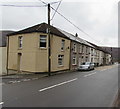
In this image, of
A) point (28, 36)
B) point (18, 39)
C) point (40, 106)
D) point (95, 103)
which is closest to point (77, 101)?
point (95, 103)

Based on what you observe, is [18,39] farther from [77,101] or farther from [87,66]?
[77,101]

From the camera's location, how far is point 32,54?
22.7 metres

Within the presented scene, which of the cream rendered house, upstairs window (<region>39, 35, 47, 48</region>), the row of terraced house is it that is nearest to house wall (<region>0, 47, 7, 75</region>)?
the row of terraced house

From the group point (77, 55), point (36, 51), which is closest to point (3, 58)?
point (36, 51)

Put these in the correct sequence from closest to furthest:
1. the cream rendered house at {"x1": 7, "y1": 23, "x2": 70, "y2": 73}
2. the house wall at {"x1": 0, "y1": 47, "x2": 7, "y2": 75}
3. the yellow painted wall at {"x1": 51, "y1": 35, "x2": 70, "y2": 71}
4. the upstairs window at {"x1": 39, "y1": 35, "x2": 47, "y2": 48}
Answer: the cream rendered house at {"x1": 7, "y1": 23, "x2": 70, "y2": 73}, the upstairs window at {"x1": 39, "y1": 35, "x2": 47, "y2": 48}, the yellow painted wall at {"x1": 51, "y1": 35, "x2": 70, "y2": 71}, the house wall at {"x1": 0, "y1": 47, "x2": 7, "y2": 75}

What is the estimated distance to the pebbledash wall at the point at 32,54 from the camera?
2258 cm

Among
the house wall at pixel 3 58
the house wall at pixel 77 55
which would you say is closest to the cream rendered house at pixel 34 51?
the house wall at pixel 3 58

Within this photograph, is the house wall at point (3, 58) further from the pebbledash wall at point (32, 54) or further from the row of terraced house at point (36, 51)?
the pebbledash wall at point (32, 54)

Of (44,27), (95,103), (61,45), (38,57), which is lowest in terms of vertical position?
(95,103)

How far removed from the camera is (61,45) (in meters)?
27.4

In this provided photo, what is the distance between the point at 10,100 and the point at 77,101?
119 inches

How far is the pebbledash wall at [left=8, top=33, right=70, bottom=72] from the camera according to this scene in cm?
2258

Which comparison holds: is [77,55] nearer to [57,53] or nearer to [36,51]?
[57,53]

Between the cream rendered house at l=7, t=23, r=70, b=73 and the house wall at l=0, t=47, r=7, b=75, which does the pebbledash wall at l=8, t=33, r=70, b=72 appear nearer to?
the cream rendered house at l=7, t=23, r=70, b=73
